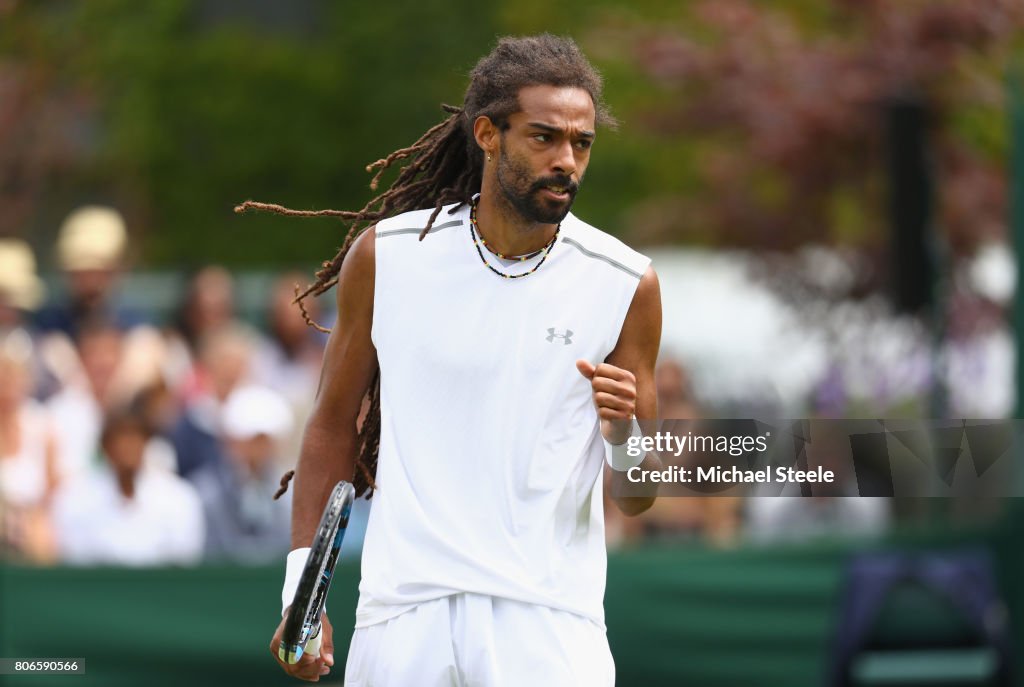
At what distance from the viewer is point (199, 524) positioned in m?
7.97

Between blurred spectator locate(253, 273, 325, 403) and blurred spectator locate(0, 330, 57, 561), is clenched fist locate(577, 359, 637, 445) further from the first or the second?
blurred spectator locate(253, 273, 325, 403)

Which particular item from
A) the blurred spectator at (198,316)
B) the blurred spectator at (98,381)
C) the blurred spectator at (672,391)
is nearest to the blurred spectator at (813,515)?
the blurred spectator at (672,391)

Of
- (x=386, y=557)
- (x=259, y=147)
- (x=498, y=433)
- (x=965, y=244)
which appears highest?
(x=259, y=147)

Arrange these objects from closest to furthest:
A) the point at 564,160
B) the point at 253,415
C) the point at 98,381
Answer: the point at 564,160 → the point at 253,415 → the point at 98,381

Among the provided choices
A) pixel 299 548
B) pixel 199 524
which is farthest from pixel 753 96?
pixel 299 548

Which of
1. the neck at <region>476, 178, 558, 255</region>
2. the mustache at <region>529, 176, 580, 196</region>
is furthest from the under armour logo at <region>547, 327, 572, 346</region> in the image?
the mustache at <region>529, 176, 580, 196</region>

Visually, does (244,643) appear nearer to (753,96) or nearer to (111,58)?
(753,96)

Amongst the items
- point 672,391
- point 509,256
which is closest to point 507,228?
point 509,256

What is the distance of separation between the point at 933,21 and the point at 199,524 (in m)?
6.33

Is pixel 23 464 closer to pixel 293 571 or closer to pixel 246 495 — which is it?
pixel 246 495

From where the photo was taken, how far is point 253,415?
8617 millimetres

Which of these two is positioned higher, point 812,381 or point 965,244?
point 965,244

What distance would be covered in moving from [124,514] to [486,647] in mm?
4306

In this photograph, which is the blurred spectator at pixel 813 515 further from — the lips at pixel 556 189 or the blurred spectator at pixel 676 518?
the lips at pixel 556 189
